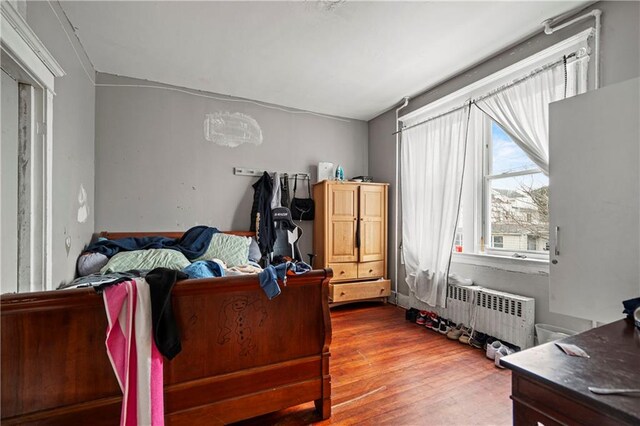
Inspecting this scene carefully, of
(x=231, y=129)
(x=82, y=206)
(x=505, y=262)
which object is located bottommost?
(x=505, y=262)

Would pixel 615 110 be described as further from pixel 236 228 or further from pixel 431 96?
pixel 236 228

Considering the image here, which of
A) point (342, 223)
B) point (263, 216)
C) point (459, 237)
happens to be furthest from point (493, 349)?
point (263, 216)

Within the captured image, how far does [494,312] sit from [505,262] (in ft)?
1.53

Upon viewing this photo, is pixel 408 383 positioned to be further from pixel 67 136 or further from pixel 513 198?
pixel 67 136

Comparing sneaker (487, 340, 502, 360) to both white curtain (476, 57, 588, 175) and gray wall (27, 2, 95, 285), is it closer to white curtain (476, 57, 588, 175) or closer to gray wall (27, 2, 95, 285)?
white curtain (476, 57, 588, 175)

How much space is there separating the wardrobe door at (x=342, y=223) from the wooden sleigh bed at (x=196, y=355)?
197cm

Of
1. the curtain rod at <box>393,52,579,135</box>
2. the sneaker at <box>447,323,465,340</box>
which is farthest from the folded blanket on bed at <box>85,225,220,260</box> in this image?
the curtain rod at <box>393,52,579,135</box>

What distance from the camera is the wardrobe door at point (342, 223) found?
359 cm

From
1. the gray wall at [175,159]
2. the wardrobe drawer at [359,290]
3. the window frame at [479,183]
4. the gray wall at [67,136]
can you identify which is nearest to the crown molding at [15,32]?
the gray wall at [67,136]

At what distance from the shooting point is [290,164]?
3.87 metres

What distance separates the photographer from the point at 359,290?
3582mm

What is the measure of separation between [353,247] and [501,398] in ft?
7.06

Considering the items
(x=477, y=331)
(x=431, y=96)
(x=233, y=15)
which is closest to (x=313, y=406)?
(x=477, y=331)

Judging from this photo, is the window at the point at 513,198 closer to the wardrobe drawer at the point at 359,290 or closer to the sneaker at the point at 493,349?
the sneaker at the point at 493,349
